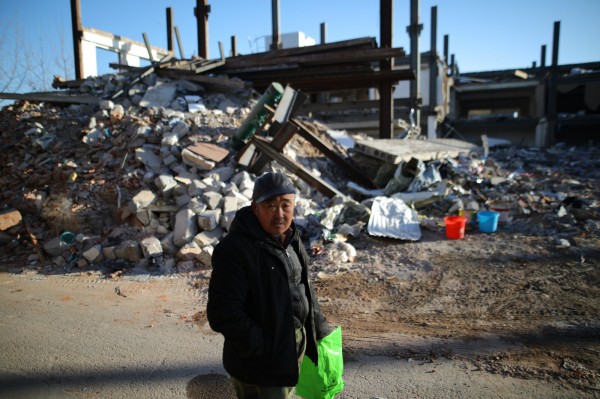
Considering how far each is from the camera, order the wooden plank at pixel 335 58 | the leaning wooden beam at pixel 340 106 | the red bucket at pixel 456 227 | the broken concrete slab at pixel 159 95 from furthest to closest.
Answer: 1. the leaning wooden beam at pixel 340 106
2. the wooden plank at pixel 335 58
3. the broken concrete slab at pixel 159 95
4. the red bucket at pixel 456 227

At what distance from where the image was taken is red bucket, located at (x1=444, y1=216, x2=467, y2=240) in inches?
221

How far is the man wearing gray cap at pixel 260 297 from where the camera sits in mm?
1582

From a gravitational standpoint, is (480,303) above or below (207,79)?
below

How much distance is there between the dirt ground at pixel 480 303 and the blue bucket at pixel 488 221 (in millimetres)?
162

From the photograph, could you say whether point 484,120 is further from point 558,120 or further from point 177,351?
point 177,351

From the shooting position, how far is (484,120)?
22516mm

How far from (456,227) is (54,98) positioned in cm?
965

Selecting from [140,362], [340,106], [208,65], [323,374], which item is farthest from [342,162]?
[323,374]

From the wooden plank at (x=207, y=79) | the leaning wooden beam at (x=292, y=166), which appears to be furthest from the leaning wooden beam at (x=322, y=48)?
the leaning wooden beam at (x=292, y=166)

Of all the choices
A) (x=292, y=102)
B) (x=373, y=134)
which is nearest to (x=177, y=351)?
(x=292, y=102)

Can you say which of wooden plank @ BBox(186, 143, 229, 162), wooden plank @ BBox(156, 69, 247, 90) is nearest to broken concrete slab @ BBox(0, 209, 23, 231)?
wooden plank @ BBox(186, 143, 229, 162)

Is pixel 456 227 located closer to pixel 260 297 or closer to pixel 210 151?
pixel 210 151

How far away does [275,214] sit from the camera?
175cm

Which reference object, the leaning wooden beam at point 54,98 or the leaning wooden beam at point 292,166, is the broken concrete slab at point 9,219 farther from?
the leaning wooden beam at point 292,166
